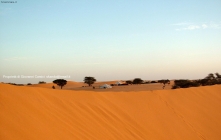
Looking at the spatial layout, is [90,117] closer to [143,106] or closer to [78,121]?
[78,121]

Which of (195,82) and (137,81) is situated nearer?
(195,82)

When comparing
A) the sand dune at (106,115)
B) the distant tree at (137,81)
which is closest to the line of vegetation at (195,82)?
the sand dune at (106,115)

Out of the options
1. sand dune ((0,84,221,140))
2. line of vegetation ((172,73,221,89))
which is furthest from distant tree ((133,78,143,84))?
sand dune ((0,84,221,140))

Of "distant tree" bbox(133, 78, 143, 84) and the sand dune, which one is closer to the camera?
the sand dune

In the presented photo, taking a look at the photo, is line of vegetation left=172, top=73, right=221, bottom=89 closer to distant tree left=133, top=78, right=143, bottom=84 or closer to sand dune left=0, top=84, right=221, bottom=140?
sand dune left=0, top=84, right=221, bottom=140

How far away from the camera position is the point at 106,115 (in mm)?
9781

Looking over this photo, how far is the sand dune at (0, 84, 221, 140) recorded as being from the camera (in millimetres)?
6270

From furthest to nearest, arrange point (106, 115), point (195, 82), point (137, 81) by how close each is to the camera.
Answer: point (137, 81) → point (195, 82) → point (106, 115)

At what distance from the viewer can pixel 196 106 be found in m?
14.3

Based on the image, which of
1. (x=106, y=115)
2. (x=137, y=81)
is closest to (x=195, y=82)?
(x=137, y=81)

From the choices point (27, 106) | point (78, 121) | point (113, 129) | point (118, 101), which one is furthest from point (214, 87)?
point (27, 106)

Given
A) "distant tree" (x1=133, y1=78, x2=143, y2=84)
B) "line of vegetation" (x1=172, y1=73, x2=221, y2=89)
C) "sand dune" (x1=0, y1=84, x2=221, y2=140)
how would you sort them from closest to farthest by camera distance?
1. "sand dune" (x1=0, y1=84, x2=221, y2=140)
2. "line of vegetation" (x1=172, y1=73, x2=221, y2=89)
3. "distant tree" (x1=133, y1=78, x2=143, y2=84)

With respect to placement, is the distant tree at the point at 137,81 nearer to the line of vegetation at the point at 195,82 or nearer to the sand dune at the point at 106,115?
the line of vegetation at the point at 195,82

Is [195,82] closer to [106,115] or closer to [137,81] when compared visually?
[137,81]
